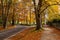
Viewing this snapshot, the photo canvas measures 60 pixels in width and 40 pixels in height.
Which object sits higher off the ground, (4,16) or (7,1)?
(7,1)

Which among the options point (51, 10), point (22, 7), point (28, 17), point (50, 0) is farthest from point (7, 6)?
point (28, 17)

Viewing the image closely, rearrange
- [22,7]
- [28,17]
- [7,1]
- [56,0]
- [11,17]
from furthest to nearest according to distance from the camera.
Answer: [28,17]
[22,7]
[11,17]
[7,1]
[56,0]

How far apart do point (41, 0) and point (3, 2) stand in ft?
47.9

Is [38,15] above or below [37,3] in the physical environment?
below

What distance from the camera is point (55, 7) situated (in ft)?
114

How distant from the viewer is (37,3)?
31.0 m

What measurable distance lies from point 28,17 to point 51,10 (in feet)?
193

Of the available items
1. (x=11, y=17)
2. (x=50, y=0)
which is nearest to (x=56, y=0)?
(x=50, y=0)

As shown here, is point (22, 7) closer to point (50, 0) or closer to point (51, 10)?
point (51, 10)

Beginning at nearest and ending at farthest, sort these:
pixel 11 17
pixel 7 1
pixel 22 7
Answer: pixel 7 1
pixel 11 17
pixel 22 7

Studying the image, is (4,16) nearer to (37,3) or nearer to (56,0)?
(37,3)

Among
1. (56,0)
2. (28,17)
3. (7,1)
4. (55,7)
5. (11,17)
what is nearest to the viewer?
(56,0)

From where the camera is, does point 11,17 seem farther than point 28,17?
No

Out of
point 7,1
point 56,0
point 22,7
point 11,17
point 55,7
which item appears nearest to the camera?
point 56,0
